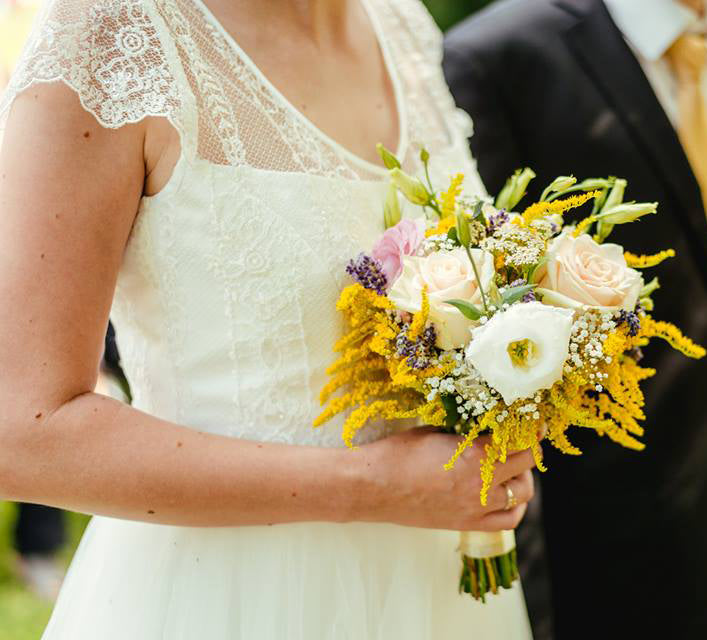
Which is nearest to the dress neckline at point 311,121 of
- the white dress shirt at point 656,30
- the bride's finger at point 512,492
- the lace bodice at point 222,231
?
the lace bodice at point 222,231

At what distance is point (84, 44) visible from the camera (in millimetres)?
1354

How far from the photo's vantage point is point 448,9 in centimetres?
593

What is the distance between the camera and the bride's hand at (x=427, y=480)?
5.03 ft

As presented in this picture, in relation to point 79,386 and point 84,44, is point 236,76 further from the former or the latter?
point 79,386

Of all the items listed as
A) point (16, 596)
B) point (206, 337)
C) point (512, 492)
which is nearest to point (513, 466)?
point (512, 492)

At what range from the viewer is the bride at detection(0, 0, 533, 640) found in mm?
1316

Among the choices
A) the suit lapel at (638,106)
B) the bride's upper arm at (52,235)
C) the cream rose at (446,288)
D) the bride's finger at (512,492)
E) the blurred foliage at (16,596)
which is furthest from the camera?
the blurred foliage at (16,596)

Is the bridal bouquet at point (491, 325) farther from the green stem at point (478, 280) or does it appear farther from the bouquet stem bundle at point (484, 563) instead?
the bouquet stem bundle at point (484, 563)

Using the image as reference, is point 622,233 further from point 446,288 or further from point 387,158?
point 446,288

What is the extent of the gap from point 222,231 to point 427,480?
534mm

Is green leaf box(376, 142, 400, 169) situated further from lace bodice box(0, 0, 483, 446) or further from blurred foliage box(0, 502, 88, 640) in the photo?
blurred foliage box(0, 502, 88, 640)

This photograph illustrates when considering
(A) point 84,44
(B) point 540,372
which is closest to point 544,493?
(B) point 540,372

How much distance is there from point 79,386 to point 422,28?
1.31 meters

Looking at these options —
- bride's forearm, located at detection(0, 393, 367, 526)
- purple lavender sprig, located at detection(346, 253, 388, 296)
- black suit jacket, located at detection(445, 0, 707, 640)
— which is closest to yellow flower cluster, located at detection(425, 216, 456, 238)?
purple lavender sprig, located at detection(346, 253, 388, 296)
